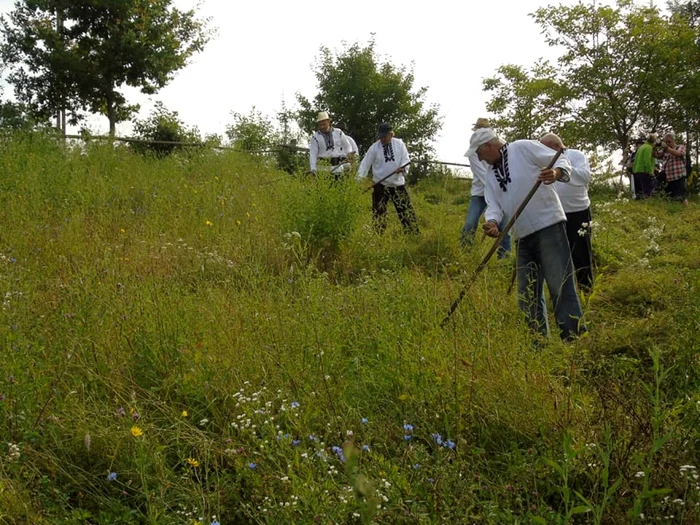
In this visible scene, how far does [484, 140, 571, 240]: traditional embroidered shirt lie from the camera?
395cm

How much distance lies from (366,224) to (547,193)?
324cm

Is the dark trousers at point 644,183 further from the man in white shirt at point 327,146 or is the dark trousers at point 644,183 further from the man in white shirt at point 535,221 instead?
the man in white shirt at point 535,221

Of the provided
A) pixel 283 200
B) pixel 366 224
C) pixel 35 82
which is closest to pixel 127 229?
pixel 283 200

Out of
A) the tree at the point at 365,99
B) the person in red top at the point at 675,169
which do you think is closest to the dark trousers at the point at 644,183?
the person in red top at the point at 675,169

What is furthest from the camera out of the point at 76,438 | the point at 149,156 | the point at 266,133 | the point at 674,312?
the point at 266,133

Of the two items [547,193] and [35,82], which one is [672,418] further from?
[35,82]

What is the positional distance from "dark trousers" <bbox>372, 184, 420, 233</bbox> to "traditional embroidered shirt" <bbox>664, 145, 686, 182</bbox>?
23.2 ft

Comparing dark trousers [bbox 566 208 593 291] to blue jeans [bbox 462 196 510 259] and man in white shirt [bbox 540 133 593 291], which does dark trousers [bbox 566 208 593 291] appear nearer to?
man in white shirt [bbox 540 133 593 291]

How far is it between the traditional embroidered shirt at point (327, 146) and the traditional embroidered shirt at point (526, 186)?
4212mm

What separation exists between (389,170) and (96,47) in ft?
34.9

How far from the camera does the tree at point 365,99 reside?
54.3 feet

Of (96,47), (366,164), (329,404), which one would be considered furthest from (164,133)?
(329,404)

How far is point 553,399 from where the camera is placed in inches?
101

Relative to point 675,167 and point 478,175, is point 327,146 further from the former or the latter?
point 675,167
